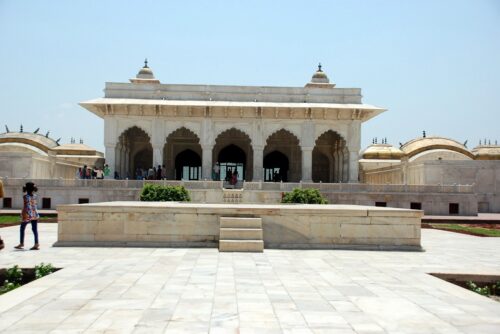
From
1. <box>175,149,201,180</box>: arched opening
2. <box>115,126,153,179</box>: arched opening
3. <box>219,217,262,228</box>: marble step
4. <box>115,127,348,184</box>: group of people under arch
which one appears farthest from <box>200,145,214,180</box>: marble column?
<box>219,217,262,228</box>: marble step

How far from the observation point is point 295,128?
24.5 metres

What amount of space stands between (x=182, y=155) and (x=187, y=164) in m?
0.62

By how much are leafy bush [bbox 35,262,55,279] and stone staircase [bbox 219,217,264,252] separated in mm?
2720

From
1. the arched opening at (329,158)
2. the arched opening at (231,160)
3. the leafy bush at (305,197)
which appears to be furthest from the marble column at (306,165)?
the leafy bush at (305,197)

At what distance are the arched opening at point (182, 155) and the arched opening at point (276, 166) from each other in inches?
161

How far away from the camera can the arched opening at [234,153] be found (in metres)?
27.9

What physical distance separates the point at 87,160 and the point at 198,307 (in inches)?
1165

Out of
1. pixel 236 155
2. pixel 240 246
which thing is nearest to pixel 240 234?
pixel 240 246

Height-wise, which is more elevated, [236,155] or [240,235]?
[236,155]

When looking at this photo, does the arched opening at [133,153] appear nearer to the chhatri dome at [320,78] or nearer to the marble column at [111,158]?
the marble column at [111,158]

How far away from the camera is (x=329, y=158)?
96.3 feet

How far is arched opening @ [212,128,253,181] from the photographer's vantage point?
2794cm

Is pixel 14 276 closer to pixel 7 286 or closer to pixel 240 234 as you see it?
pixel 7 286

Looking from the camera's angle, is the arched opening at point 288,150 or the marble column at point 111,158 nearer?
the marble column at point 111,158
